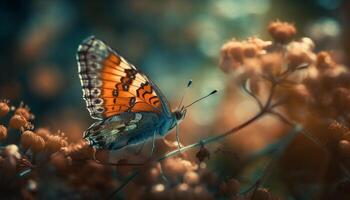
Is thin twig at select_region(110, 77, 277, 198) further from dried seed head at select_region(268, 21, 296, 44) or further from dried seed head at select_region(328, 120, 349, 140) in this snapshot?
dried seed head at select_region(268, 21, 296, 44)

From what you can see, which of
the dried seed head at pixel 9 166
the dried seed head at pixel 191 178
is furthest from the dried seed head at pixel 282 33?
the dried seed head at pixel 9 166

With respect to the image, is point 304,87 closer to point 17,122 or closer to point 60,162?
point 60,162

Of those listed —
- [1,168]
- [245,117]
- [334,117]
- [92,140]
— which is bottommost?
[245,117]

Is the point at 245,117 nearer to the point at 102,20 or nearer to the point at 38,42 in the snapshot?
the point at 102,20

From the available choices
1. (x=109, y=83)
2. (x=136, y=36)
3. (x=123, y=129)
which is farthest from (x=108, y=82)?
(x=136, y=36)

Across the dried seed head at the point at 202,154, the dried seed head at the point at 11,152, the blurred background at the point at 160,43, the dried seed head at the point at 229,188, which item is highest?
the dried seed head at the point at 11,152

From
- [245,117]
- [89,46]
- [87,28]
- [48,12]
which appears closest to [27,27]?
[48,12]

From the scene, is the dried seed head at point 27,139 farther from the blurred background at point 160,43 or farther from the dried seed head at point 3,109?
the blurred background at point 160,43

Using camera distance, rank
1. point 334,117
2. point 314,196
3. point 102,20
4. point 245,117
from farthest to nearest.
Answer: point 102,20 → point 245,117 → point 334,117 → point 314,196
